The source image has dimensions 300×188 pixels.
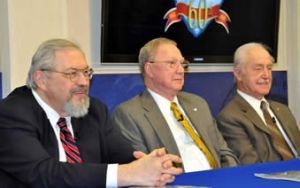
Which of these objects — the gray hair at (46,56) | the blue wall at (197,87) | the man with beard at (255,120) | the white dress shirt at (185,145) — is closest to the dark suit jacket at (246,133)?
the man with beard at (255,120)

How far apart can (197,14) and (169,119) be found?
4.51 feet

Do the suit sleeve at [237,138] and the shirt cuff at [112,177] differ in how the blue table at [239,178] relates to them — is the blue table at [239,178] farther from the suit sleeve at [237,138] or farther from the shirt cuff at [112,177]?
the suit sleeve at [237,138]

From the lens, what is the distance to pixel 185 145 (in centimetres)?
304

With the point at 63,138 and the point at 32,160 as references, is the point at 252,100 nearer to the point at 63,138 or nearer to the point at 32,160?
the point at 63,138

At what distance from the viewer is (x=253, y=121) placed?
3.27 metres

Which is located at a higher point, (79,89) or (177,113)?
(79,89)

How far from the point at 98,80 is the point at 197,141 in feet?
3.08

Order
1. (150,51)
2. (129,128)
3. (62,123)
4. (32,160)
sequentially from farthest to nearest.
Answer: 1. (150,51)
2. (129,128)
3. (62,123)
4. (32,160)

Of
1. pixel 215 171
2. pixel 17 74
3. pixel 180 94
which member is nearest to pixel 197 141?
pixel 180 94

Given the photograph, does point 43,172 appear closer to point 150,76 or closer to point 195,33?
point 150,76

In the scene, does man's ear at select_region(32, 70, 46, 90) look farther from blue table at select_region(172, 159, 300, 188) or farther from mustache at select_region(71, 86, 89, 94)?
blue table at select_region(172, 159, 300, 188)

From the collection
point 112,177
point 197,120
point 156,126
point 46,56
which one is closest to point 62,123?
point 46,56

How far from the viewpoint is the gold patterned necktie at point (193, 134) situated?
3.02m

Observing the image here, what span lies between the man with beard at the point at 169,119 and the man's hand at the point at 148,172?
875 millimetres
